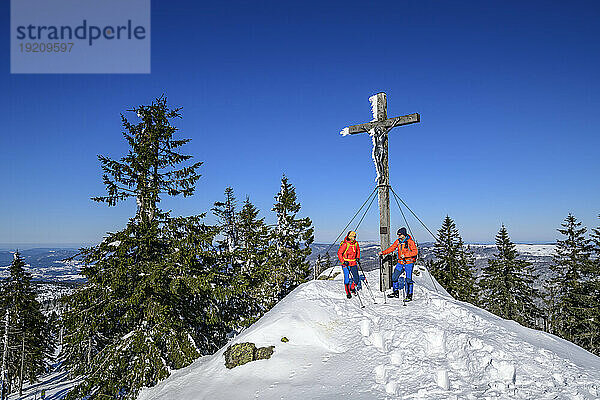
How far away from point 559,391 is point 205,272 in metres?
8.75

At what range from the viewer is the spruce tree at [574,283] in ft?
78.5

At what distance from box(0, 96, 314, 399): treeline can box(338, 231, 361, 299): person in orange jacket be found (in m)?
3.02

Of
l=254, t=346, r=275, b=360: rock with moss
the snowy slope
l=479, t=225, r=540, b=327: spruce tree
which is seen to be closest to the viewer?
the snowy slope

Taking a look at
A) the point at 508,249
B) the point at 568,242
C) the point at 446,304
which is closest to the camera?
Result: the point at 446,304

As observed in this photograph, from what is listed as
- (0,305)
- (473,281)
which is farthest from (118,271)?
(473,281)

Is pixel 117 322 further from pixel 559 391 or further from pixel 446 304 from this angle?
pixel 559 391

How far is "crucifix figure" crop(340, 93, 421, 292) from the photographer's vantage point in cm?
1027

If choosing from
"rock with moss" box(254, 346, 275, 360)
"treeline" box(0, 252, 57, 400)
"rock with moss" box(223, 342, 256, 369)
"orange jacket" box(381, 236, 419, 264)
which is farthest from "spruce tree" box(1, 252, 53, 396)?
"orange jacket" box(381, 236, 419, 264)

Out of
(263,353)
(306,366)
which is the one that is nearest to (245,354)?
(263,353)

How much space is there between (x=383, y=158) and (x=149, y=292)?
27.9 feet

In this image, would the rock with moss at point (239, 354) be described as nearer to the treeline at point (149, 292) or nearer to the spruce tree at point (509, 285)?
the treeline at point (149, 292)

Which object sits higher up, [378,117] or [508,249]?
[378,117]

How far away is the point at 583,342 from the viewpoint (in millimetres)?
26578

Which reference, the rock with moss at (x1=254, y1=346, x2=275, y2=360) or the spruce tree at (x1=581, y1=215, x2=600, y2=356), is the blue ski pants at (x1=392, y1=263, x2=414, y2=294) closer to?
the rock with moss at (x1=254, y1=346, x2=275, y2=360)
